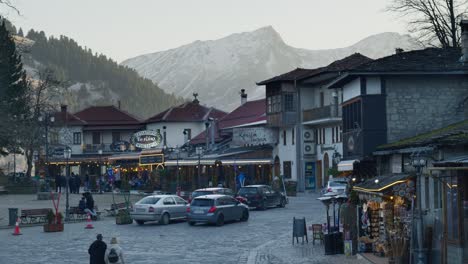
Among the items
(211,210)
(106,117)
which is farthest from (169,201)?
(106,117)

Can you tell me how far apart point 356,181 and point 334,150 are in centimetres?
3334

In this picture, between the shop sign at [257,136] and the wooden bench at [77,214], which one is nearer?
the wooden bench at [77,214]

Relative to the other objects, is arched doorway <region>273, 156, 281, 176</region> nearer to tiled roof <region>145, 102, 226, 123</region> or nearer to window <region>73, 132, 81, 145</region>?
tiled roof <region>145, 102, 226, 123</region>

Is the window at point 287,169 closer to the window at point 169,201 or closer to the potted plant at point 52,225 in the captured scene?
the window at point 169,201

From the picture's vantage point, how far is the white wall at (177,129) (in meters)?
95.4

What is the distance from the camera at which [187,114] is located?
319 feet

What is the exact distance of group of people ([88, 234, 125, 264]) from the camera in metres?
17.6

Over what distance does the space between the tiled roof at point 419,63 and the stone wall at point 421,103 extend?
1.40ft

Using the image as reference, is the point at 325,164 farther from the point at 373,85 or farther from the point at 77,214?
the point at 373,85

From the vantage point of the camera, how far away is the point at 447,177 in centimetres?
1859

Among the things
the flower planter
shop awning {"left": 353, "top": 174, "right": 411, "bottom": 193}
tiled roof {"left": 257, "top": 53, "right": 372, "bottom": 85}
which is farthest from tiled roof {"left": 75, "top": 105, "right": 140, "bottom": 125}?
shop awning {"left": 353, "top": 174, "right": 411, "bottom": 193}

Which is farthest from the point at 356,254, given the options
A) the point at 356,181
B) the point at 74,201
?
the point at 74,201

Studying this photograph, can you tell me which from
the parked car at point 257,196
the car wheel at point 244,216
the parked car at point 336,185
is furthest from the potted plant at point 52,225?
the parked car at point 336,185

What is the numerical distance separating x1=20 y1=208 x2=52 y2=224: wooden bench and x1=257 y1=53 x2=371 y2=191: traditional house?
2957 centimetres
